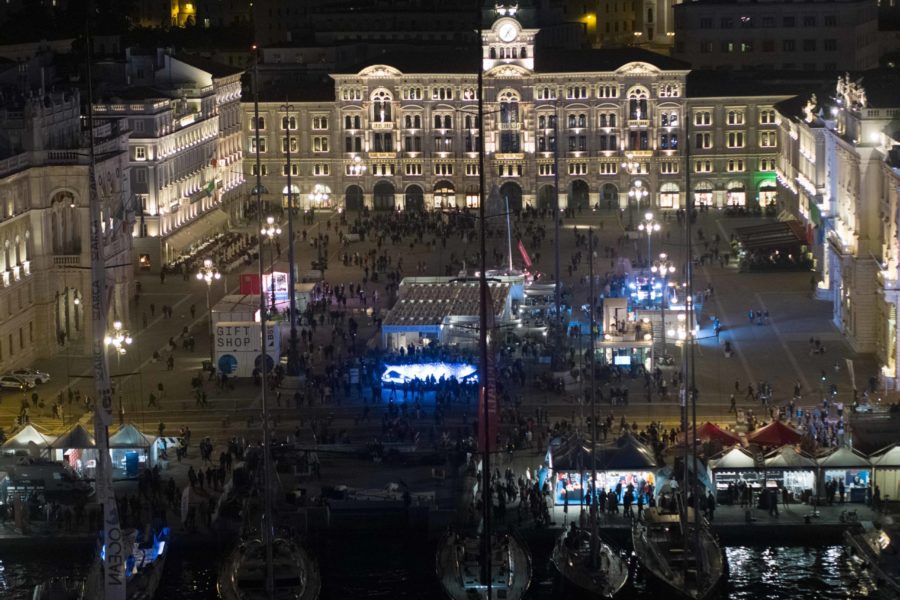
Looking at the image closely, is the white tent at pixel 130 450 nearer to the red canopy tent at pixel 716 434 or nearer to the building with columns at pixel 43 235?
the building with columns at pixel 43 235

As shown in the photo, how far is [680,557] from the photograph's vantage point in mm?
66438

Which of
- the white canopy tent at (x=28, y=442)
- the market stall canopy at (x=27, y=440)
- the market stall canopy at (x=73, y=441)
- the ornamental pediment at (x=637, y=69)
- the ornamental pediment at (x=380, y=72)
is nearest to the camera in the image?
the market stall canopy at (x=73, y=441)

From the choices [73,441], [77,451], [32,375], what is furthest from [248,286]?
[73,441]

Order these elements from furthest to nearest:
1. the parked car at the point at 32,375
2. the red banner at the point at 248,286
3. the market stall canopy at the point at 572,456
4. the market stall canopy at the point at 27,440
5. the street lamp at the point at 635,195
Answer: the street lamp at the point at 635,195 → the red banner at the point at 248,286 → the parked car at the point at 32,375 → the market stall canopy at the point at 27,440 → the market stall canopy at the point at 572,456

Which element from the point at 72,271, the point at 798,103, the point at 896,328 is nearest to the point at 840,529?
the point at 896,328

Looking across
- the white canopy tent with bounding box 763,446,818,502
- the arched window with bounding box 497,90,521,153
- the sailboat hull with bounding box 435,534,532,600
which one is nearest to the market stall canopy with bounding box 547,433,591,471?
the white canopy tent with bounding box 763,446,818,502

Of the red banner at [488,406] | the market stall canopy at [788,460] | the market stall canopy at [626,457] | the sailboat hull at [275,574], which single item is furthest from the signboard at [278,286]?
the sailboat hull at [275,574]

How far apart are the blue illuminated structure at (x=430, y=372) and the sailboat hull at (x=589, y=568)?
79.2 feet

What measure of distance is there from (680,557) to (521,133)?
281 feet

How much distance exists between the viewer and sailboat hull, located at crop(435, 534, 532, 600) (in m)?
63.8

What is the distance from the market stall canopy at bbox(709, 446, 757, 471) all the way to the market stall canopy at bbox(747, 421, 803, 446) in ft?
8.53

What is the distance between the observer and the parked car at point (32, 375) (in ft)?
303

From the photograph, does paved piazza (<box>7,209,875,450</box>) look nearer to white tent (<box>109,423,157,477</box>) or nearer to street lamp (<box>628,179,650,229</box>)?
white tent (<box>109,423,157,477</box>)

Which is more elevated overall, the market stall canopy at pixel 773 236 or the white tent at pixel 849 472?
the white tent at pixel 849 472
